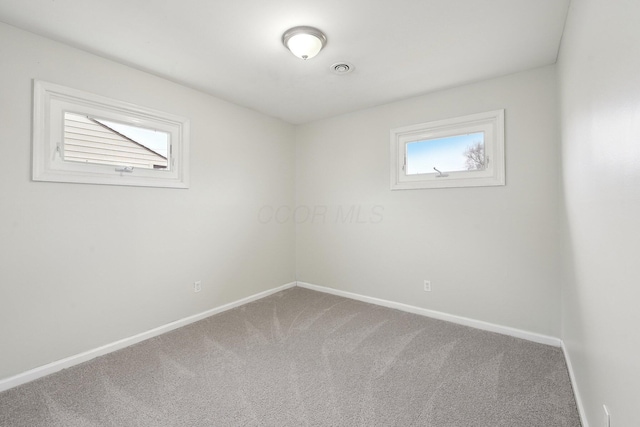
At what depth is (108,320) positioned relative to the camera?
2.41 metres

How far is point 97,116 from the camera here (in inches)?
92.9

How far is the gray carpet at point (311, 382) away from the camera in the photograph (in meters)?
1.65

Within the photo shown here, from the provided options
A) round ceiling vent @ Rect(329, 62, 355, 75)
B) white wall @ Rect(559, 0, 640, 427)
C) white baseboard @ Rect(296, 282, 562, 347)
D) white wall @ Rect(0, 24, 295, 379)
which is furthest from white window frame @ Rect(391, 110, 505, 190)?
white wall @ Rect(0, 24, 295, 379)

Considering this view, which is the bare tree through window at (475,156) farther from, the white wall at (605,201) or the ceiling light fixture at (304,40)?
the ceiling light fixture at (304,40)

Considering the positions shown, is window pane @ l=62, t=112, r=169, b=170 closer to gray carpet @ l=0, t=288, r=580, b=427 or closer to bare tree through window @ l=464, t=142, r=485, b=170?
gray carpet @ l=0, t=288, r=580, b=427

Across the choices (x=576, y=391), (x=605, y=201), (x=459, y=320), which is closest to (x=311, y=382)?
(x=576, y=391)

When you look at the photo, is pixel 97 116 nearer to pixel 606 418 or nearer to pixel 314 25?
pixel 314 25

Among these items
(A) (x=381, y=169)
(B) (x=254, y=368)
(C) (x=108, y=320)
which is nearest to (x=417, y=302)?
(A) (x=381, y=169)

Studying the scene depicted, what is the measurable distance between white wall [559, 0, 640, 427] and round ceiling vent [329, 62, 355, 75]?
1541mm

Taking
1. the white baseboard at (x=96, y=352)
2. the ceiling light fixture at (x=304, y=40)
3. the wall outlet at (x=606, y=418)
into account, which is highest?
the ceiling light fixture at (x=304, y=40)

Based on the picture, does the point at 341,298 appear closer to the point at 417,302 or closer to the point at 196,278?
the point at 417,302

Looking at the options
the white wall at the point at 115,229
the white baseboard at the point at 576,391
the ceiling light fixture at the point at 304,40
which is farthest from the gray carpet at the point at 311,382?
the ceiling light fixture at the point at 304,40

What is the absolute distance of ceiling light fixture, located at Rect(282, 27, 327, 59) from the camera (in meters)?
2.01

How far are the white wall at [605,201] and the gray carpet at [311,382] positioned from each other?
449mm
